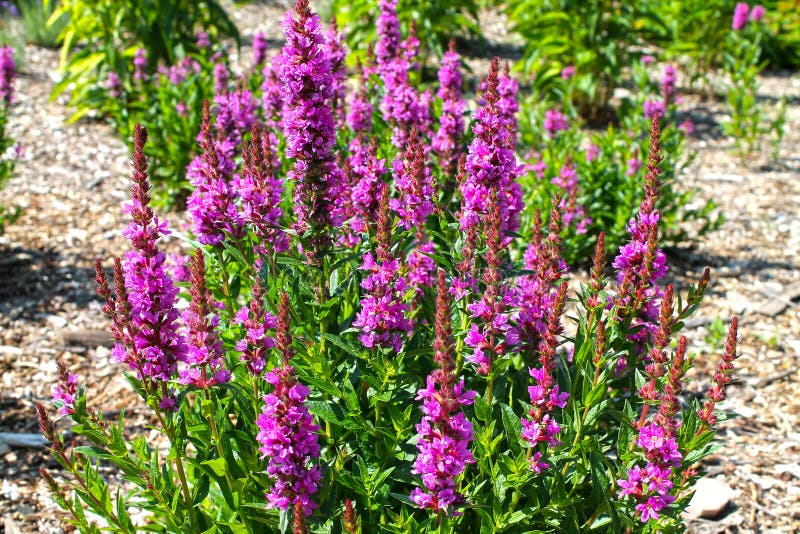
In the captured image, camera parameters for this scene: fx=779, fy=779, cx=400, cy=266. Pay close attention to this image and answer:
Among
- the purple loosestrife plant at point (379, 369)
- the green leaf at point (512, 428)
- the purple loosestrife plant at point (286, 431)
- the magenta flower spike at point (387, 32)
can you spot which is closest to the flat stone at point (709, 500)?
the purple loosestrife plant at point (379, 369)

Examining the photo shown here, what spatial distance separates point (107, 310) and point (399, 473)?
3.61 feet

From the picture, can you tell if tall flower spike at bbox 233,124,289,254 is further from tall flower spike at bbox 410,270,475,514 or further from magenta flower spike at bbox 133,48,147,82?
magenta flower spike at bbox 133,48,147,82

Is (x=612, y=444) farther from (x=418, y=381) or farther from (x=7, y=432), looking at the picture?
(x=7, y=432)

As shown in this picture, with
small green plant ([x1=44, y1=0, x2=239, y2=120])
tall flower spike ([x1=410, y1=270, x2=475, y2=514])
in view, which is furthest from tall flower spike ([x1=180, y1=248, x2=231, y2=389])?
small green plant ([x1=44, y1=0, x2=239, y2=120])

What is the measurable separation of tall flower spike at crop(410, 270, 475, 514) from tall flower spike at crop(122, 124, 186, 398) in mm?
893

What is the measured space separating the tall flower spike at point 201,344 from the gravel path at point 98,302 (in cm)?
180

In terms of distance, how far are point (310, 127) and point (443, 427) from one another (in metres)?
1.20

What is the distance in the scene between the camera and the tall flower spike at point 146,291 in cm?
244

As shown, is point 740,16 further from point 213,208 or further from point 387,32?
point 213,208

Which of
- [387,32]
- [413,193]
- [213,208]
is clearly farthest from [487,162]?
[387,32]

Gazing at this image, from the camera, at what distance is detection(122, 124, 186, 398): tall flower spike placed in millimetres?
2439

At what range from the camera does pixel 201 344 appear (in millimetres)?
2467

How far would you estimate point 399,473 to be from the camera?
267cm

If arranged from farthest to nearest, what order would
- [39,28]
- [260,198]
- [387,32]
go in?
→ 1. [39,28]
2. [387,32]
3. [260,198]
